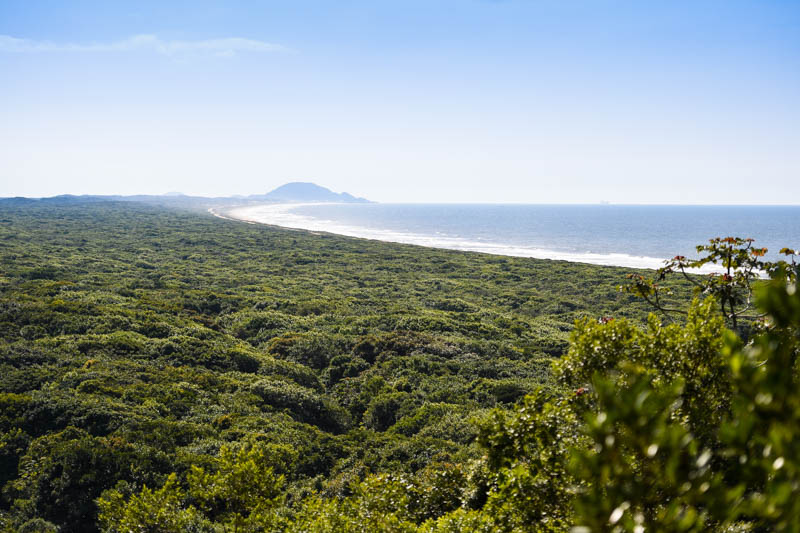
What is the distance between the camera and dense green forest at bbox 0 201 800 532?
288 cm

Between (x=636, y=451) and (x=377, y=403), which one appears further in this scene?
(x=377, y=403)

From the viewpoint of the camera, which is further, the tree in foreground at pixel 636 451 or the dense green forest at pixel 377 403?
the dense green forest at pixel 377 403

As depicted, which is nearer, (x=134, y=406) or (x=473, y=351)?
(x=134, y=406)

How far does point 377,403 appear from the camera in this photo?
2692cm

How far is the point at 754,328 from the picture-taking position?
1050 cm

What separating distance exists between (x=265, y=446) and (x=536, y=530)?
15.4m

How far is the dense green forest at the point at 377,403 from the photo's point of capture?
2883mm

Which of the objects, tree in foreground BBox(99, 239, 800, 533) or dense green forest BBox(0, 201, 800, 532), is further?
dense green forest BBox(0, 201, 800, 532)

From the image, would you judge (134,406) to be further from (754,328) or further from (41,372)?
(754,328)

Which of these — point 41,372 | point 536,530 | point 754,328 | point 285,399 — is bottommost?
point 285,399

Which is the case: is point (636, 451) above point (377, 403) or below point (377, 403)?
above

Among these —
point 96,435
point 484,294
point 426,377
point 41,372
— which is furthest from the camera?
point 484,294

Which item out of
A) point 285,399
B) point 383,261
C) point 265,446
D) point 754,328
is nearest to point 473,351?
point 285,399

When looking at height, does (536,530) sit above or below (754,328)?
below
